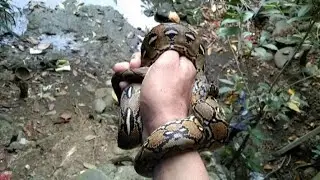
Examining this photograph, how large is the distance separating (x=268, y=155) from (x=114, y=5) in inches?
84.2

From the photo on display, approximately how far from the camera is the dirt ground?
9.92 feet

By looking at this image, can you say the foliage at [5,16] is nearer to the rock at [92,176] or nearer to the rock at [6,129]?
the rock at [6,129]

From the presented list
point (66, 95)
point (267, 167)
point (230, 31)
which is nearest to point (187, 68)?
point (230, 31)

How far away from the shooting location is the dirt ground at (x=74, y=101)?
302 cm

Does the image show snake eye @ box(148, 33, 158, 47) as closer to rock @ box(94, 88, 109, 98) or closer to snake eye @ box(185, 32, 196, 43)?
snake eye @ box(185, 32, 196, 43)

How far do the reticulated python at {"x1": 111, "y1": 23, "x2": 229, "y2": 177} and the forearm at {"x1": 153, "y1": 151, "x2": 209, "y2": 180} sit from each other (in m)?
0.02

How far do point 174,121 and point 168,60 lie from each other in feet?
1.00

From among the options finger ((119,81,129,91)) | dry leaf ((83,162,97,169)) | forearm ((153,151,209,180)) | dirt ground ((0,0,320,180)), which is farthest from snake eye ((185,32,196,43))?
dry leaf ((83,162,97,169))

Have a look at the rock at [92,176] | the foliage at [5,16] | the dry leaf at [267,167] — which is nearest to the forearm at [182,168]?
the rock at [92,176]

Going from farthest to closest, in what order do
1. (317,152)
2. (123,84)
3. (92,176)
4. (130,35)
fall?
(130,35) < (317,152) < (92,176) < (123,84)

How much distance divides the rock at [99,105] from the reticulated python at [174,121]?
1.46 m

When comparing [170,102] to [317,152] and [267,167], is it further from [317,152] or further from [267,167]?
Answer: [267,167]

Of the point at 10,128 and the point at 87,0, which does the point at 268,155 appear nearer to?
the point at 10,128

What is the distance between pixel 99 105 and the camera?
350 centimetres
